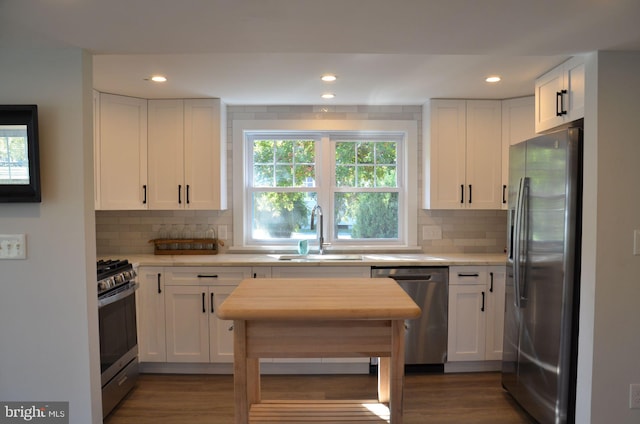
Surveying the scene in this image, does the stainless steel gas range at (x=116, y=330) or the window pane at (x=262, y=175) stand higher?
the window pane at (x=262, y=175)

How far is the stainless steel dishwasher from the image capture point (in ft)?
9.95

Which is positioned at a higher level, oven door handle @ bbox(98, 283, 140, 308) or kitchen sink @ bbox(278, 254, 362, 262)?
kitchen sink @ bbox(278, 254, 362, 262)

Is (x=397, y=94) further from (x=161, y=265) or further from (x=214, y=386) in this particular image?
(x=214, y=386)

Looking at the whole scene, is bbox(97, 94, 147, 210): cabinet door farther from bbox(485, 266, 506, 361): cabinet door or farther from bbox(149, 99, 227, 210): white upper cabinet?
bbox(485, 266, 506, 361): cabinet door

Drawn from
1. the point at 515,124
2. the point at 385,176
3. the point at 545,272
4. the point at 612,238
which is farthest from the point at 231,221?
the point at 612,238

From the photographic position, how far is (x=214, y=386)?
9.55 ft

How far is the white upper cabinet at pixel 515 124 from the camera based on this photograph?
10.6 ft

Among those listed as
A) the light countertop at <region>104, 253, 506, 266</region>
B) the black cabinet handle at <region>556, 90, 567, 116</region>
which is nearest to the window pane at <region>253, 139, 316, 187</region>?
the light countertop at <region>104, 253, 506, 266</region>

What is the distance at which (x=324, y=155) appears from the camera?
3645mm

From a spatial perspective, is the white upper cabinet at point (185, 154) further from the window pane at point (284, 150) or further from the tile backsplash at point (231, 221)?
the window pane at point (284, 150)

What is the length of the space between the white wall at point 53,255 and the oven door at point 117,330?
0.41 m

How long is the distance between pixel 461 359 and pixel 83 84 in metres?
3.24

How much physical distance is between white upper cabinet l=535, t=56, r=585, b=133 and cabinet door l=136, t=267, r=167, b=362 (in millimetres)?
3101

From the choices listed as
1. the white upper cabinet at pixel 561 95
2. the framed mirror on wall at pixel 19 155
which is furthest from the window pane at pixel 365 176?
the framed mirror on wall at pixel 19 155
